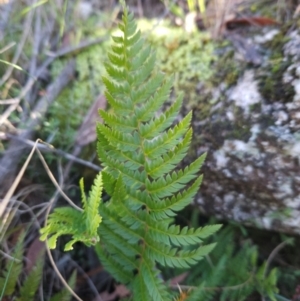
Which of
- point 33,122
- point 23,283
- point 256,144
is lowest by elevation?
point 23,283

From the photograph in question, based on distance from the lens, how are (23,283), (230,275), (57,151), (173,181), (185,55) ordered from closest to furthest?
(173,181)
(23,283)
(230,275)
(57,151)
(185,55)

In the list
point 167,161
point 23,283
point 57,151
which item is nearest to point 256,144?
point 167,161

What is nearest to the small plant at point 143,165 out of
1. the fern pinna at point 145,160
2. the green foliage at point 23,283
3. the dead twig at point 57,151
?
the fern pinna at point 145,160

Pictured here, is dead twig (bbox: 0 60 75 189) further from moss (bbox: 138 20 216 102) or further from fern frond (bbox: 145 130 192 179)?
fern frond (bbox: 145 130 192 179)

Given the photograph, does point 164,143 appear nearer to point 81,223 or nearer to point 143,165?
point 143,165

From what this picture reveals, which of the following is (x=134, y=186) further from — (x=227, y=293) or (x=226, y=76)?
(x=226, y=76)

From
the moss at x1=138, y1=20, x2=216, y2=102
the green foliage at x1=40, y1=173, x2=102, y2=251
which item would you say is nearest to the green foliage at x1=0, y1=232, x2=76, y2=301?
the green foliage at x1=40, y1=173, x2=102, y2=251

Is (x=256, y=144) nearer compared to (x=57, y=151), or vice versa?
(x=256, y=144)

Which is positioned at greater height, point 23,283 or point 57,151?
point 57,151
